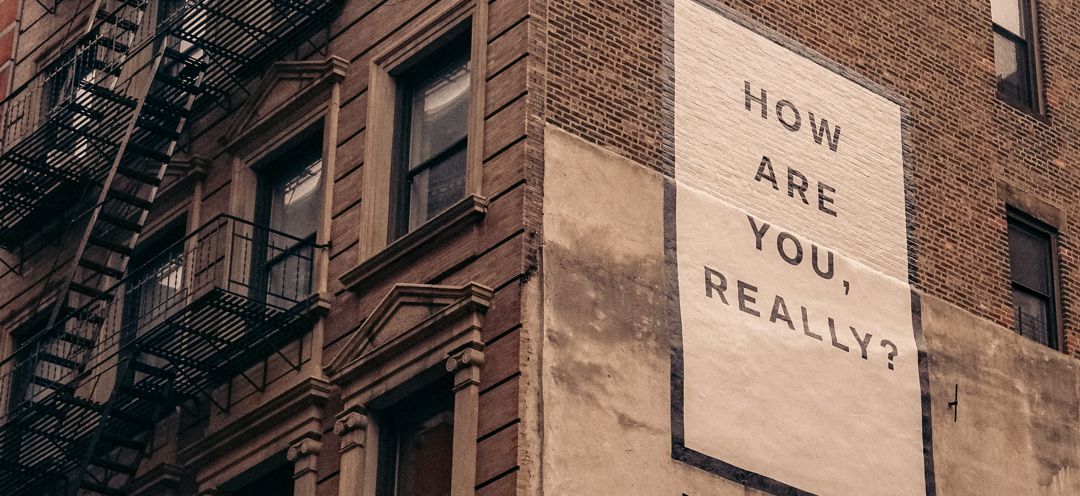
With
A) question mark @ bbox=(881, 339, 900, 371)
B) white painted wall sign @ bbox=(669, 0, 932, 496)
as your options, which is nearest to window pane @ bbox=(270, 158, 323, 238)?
white painted wall sign @ bbox=(669, 0, 932, 496)

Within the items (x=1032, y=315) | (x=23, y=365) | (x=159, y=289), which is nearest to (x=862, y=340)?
(x=1032, y=315)

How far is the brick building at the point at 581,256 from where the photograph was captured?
2098 cm

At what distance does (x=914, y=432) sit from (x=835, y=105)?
4.02m

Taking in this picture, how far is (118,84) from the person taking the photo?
97.3 feet

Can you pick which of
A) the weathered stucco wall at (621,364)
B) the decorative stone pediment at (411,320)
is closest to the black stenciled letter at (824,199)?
the weathered stucco wall at (621,364)

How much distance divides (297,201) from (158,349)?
2.62 metres

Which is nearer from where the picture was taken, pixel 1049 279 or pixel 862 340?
pixel 862 340

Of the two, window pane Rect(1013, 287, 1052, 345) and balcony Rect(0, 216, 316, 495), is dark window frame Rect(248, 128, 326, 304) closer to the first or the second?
balcony Rect(0, 216, 316, 495)

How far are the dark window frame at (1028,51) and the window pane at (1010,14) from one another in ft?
0.06

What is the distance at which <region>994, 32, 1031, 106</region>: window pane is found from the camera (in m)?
27.3

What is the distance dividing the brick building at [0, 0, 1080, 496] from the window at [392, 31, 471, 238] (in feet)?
0.14

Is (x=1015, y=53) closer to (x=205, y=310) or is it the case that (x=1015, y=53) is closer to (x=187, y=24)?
(x=187, y=24)

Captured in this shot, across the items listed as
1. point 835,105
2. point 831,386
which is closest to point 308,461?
point 831,386

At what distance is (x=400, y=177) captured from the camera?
76.3 feet
